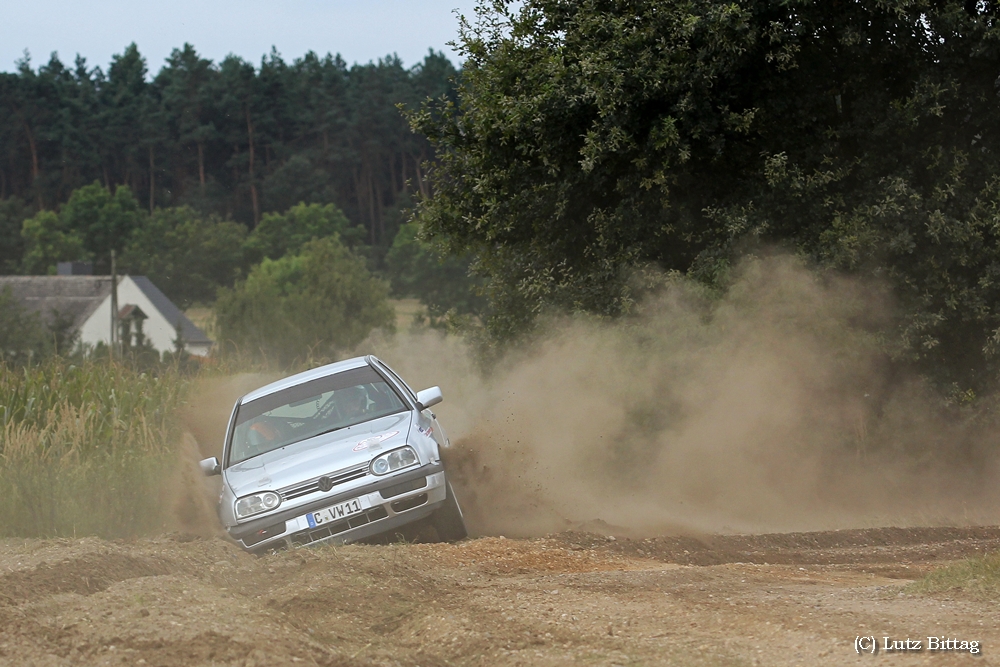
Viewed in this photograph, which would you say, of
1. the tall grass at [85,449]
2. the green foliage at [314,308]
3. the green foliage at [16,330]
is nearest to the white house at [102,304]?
the green foliage at [314,308]

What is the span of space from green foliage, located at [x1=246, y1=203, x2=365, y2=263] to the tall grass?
85.8m

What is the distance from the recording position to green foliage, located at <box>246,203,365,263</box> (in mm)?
101500

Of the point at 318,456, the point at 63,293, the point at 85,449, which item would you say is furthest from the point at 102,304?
the point at 318,456

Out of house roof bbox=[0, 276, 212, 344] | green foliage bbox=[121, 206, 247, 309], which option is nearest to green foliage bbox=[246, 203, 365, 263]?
green foliage bbox=[121, 206, 247, 309]

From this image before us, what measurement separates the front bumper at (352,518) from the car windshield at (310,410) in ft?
3.57

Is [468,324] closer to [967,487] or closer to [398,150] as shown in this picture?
[967,487]

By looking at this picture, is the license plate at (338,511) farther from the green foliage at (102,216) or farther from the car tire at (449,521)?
the green foliage at (102,216)

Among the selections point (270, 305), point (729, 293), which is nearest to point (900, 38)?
point (729, 293)

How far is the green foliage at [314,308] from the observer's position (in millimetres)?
73188

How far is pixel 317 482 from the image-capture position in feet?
30.1

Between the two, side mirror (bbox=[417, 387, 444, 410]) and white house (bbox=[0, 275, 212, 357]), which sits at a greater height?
white house (bbox=[0, 275, 212, 357])

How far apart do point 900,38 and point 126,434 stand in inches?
415

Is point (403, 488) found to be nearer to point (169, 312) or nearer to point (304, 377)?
point (304, 377)

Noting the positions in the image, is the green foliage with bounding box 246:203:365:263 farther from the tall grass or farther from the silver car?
the silver car
